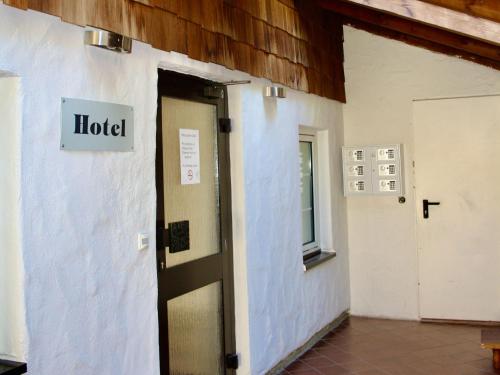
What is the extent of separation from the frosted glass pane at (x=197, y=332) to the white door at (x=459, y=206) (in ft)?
9.04

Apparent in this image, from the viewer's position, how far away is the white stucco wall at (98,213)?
8.16 ft

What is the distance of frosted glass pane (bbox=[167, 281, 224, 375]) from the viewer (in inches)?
142

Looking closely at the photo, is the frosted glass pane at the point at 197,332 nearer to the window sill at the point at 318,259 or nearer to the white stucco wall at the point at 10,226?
the white stucco wall at the point at 10,226

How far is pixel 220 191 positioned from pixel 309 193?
6.30 feet

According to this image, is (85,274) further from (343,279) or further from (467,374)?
(343,279)

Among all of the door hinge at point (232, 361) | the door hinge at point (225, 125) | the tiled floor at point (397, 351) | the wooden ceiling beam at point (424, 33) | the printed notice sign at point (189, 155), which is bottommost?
the tiled floor at point (397, 351)

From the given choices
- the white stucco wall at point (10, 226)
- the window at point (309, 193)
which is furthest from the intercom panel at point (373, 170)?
the white stucco wall at point (10, 226)

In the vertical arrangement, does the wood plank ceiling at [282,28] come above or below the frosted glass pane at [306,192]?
above

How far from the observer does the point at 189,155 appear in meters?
3.74

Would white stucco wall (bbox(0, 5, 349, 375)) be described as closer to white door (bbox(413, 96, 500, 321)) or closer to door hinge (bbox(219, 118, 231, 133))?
door hinge (bbox(219, 118, 231, 133))

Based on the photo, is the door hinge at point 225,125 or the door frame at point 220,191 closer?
the door frame at point 220,191

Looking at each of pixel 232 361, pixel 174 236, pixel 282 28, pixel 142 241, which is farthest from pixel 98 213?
pixel 282 28

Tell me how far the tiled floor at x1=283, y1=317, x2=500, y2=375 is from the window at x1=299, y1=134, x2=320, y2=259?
854mm

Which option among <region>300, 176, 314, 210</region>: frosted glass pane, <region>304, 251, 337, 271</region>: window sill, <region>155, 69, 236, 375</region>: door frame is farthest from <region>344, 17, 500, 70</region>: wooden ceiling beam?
<region>155, 69, 236, 375</region>: door frame
